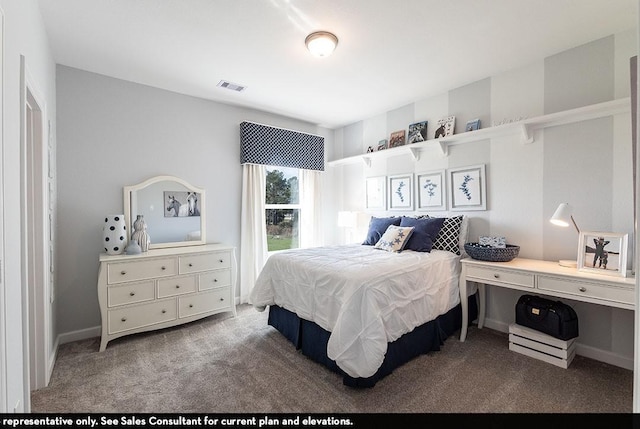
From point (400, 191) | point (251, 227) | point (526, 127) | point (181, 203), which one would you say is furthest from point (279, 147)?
point (526, 127)

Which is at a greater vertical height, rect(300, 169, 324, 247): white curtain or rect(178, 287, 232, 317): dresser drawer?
rect(300, 169, 324, 247): white curtain

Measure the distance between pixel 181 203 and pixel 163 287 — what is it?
1024mm

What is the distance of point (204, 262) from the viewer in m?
3.04

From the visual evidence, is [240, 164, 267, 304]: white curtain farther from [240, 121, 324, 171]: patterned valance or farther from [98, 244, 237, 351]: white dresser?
[98, 244, 237, 351]: white dresser

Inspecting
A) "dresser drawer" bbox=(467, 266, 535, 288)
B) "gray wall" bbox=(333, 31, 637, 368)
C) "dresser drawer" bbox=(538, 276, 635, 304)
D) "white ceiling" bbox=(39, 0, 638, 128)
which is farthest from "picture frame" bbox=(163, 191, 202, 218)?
"dresser drawer" bbox=(538, 276, 635, 304)

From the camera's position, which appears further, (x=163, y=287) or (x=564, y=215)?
(x=163, y=287)

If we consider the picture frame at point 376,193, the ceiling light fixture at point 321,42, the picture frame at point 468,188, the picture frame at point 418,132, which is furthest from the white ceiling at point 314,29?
the picture frame at point 376,193

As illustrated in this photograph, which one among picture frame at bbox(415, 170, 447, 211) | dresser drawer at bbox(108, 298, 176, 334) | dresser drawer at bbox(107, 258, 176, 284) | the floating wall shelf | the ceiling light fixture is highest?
the ceiling light fixture

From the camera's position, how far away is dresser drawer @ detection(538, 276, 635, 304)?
1.86 metres

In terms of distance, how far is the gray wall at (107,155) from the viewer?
269cm

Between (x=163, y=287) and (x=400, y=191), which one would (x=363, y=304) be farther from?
(x=400, y=191)

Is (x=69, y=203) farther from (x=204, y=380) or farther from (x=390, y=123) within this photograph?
(x=390, y=123)

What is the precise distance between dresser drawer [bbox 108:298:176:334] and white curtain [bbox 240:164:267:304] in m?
1.09
